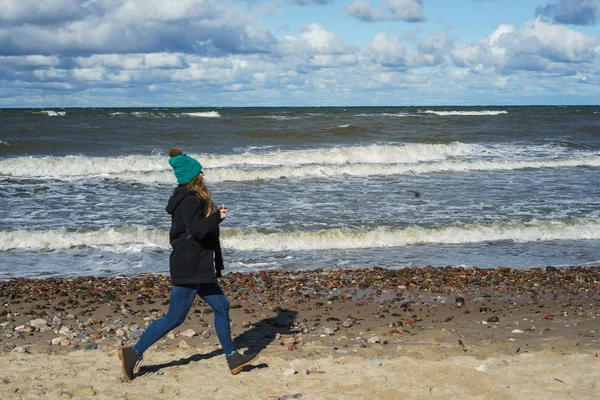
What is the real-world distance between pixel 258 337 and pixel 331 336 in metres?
0.82

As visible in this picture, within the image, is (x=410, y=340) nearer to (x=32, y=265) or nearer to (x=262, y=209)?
(x=32, y=265)

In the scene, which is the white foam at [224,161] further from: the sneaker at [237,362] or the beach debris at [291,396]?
the beach debris at [291,396]

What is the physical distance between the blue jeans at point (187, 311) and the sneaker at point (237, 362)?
0.19 ft

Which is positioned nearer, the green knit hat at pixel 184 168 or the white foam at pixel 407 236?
the green knit hat at pixel 184 168

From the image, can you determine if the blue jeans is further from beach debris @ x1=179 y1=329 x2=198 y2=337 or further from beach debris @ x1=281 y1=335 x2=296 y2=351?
beach debris @ x1=179 y1=329 x2=198 y2=337

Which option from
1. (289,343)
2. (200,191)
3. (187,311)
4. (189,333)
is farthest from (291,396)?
(189,333)

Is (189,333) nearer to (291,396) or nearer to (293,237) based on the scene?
(291,396)

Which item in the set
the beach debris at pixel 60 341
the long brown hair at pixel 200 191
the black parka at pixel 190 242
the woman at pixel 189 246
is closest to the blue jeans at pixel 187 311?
the woman at pixel 189 246

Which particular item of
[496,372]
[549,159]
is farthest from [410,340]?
[549,159]

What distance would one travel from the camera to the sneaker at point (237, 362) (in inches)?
235

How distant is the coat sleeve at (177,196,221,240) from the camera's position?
18.0 feet

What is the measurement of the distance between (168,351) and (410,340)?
8.47 ft

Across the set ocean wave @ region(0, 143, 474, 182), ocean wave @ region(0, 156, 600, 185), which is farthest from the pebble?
ocean wave @ region(0, 143, 474, 182)

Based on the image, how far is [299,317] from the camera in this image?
8.08 metres
